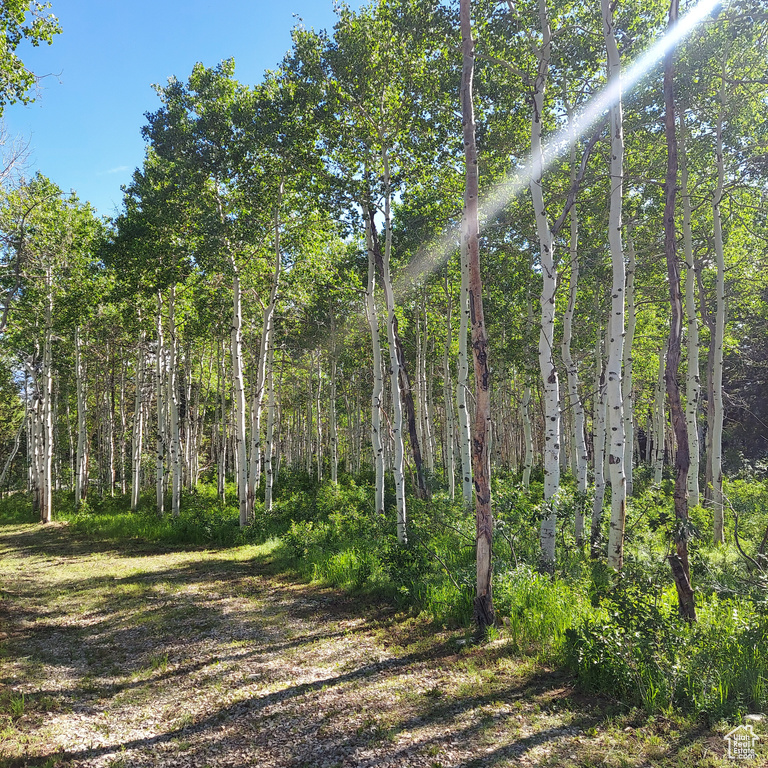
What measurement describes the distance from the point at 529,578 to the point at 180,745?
4.90 meters

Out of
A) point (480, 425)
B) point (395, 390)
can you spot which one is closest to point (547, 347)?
point (480, 425)

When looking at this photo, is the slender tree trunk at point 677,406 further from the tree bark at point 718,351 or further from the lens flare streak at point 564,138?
the tree bark at point 718,351

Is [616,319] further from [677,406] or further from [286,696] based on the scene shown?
[286,696]

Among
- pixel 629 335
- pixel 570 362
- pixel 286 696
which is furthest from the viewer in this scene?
pixel 629 335

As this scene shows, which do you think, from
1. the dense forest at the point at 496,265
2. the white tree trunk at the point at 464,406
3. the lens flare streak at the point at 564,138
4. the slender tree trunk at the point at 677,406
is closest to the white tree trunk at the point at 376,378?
the dense forest at the point at 496,265

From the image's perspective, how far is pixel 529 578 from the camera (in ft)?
22.7

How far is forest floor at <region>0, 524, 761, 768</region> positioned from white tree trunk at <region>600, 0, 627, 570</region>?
2.95 meters

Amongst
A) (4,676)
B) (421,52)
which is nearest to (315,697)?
(4,676)

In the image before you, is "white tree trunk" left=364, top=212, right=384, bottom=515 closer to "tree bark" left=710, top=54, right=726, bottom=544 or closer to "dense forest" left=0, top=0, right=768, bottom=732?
"dense forest" left=0, top=0, right=768, bottom=732

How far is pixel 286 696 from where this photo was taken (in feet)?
16.6

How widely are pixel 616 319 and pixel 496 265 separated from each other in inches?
367

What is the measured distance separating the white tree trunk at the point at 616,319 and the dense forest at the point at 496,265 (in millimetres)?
41

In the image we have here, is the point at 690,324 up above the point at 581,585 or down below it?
above

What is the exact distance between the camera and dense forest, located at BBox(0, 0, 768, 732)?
6.25 m
